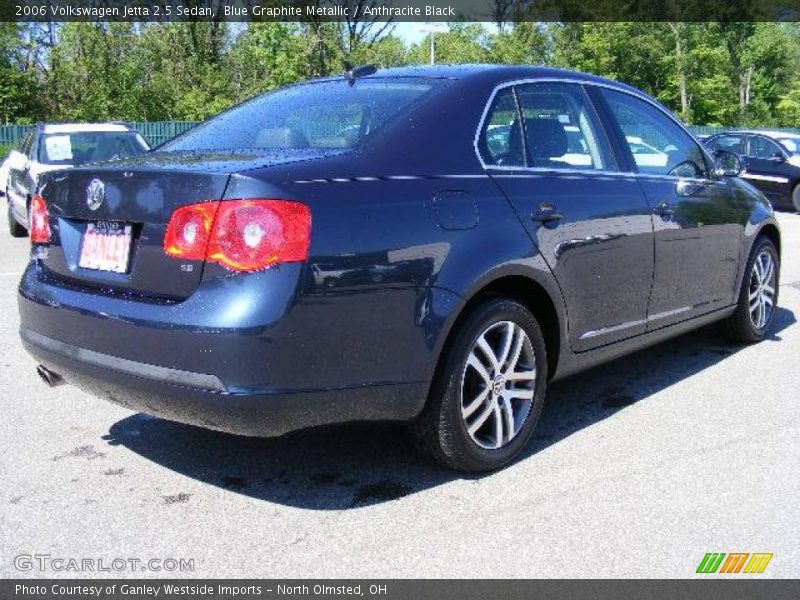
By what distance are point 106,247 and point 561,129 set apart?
2.15m

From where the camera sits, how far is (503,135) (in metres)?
3.81

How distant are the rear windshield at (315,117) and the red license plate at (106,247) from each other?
0.60 meters

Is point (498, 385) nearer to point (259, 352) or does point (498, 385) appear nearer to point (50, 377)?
point (259, 352)

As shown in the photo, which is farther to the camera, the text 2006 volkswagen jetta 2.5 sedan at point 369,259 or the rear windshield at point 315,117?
the rear windshield at point 315,117

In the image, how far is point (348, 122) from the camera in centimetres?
366

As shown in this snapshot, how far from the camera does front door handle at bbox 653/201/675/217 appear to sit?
452 centimetres

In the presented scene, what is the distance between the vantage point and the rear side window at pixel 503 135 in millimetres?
3682

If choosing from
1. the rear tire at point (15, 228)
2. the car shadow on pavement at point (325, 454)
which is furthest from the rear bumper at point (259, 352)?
the rear tire at point (15, 228)

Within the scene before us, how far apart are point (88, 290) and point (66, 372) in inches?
13.2

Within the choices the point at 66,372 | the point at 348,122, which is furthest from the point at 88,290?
the point at 348,122

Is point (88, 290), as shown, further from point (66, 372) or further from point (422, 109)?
point (422, 109)

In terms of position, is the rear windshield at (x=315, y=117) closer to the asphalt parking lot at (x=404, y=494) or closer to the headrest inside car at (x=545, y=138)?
the headrest inside car at (x=545, y=138)
